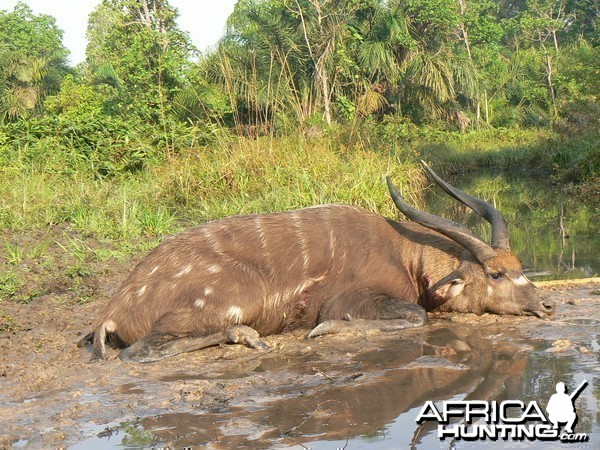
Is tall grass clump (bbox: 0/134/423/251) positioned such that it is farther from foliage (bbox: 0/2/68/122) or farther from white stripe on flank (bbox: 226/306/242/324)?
foliage (bbox: 0/2/68/122)

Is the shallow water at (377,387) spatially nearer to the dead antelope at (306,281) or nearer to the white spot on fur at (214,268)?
the dead antelope at (306,281)

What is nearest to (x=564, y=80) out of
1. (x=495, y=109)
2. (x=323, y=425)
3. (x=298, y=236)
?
(x=495, y=109)

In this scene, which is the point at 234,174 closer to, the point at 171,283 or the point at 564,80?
the point at 171,283

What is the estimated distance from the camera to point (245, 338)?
19.1ft

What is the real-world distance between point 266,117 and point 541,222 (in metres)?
4.71

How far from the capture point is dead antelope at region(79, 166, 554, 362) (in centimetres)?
587

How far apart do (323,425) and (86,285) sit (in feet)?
15.3

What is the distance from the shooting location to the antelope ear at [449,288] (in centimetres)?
658

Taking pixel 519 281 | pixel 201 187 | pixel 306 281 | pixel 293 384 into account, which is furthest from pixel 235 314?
pixel 201 187

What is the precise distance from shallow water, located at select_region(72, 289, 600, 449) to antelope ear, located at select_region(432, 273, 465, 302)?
0.45m

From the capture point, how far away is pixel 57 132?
48.1 feet

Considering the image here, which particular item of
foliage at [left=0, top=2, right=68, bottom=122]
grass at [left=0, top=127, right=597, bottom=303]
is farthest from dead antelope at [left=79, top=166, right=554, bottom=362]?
foliage at [left=0, top=2, right=68, bottom=122]

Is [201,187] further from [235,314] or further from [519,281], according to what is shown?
[519,281]

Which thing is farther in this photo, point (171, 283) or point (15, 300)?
point (15, 300)
